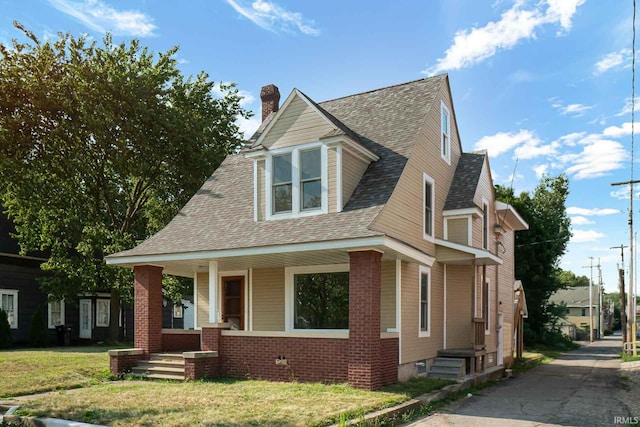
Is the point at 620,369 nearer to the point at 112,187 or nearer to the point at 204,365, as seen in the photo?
the point at 204,365

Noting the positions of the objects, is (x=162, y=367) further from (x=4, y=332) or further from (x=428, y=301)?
(x=4, y=332)

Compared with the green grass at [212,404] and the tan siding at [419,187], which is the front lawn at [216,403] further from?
the tan siding at [419,187]

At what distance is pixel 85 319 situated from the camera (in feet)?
98.5

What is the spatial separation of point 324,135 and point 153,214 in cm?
1546

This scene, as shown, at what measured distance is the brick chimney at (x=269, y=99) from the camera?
21094 millimetres

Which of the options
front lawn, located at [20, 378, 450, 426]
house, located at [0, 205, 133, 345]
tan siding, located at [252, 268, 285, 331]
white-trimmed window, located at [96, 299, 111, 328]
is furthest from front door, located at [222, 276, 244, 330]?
white-trimmed window, located at [96, 299, 111, 328]

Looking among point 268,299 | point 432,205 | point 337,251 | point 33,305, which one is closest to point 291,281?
point 268,299

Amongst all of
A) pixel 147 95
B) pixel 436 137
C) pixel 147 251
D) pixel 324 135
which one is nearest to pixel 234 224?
pixel 147 251

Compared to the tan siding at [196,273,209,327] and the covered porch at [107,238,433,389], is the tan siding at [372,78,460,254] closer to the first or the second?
the covered porch at [107,238,433,389]

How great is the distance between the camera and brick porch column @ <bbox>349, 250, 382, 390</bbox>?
12.0 m

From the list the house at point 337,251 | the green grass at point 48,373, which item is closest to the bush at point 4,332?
the green grass at point 48,373

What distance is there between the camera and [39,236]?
2678cm

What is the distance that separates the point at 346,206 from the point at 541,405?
6.14 m

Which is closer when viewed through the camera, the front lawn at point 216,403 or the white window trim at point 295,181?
the front lawn at point 216,403
